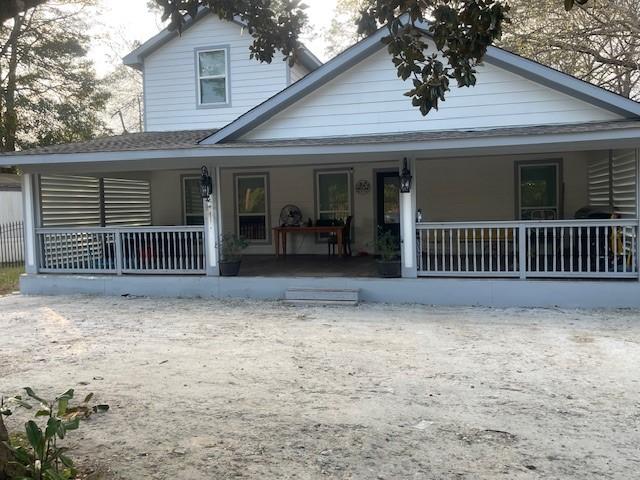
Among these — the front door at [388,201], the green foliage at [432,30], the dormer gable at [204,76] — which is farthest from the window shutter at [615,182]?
the dormer gable at [204,76]

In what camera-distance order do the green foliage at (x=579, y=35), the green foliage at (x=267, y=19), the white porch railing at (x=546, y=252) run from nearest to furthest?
1. the green foliage at (x=267, y=19)
2. the white porch railing at (x=546, y=252)
3. the green foliage at (x=579, y=35)

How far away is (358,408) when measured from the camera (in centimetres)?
454

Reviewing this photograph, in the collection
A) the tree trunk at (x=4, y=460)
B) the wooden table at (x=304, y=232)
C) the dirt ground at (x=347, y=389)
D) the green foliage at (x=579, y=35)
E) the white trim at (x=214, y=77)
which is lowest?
the dirt ground at (x=347, y=389)

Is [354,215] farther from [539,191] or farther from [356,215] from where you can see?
[539,191]

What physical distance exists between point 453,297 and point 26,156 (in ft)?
24.5

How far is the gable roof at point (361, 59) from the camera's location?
344 inches

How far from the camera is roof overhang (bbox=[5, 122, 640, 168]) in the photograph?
315 inches

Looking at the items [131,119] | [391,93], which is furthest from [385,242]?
[131,119]

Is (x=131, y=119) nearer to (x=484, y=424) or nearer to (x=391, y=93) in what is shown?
(x=391, y=93)

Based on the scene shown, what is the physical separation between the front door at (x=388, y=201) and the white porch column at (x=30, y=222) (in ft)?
22.7

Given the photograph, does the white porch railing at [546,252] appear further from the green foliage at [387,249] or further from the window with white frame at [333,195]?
the window with white frame at [333,195]

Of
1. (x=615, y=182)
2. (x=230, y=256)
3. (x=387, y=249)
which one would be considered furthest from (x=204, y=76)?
(x=615, y=182)

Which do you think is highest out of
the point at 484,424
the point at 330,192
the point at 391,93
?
the point at 391,93

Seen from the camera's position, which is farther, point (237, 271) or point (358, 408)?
point (237, 271)
